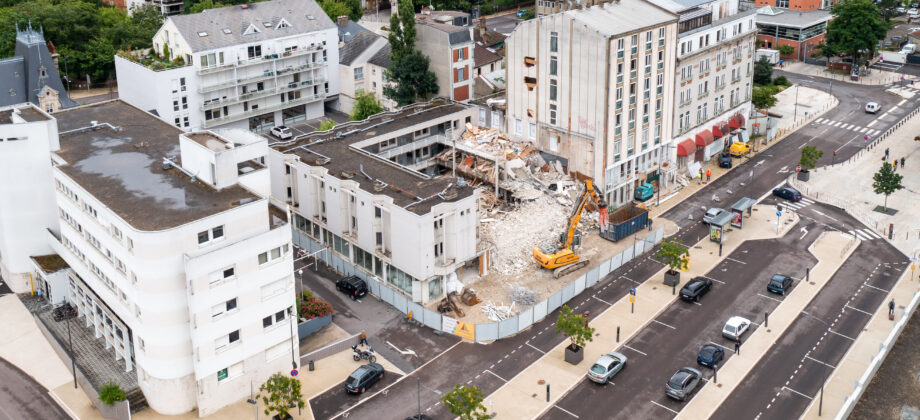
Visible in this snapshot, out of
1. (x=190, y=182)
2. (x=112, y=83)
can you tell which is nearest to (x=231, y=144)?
(x=190, y=182)

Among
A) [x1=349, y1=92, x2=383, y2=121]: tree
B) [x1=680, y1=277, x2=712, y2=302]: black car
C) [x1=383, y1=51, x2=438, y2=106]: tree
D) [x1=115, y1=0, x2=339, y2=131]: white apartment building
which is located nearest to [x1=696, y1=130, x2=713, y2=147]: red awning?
[x1=680, y1=277, x2=712, y2=302]: black car

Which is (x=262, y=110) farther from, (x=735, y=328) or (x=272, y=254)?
(x=735, y=328)

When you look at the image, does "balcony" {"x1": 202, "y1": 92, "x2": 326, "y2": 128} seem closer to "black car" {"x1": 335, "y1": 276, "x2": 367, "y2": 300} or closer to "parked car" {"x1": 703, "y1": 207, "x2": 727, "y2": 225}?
"black car" {"x1": 335, "y1": 276, "x2": 367, "y2": 300}

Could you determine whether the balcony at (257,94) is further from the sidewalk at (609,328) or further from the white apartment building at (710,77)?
the sidewalk at (609,328)

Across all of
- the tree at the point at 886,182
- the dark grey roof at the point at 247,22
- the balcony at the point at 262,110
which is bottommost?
the tree at the point at 886,182

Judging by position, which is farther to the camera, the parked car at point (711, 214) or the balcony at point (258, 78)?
the balcony at point (258, 78)

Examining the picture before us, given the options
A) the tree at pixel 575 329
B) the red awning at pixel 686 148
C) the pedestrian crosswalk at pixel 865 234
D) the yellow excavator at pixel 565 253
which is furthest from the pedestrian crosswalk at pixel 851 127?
the tree at pixel 575 329
